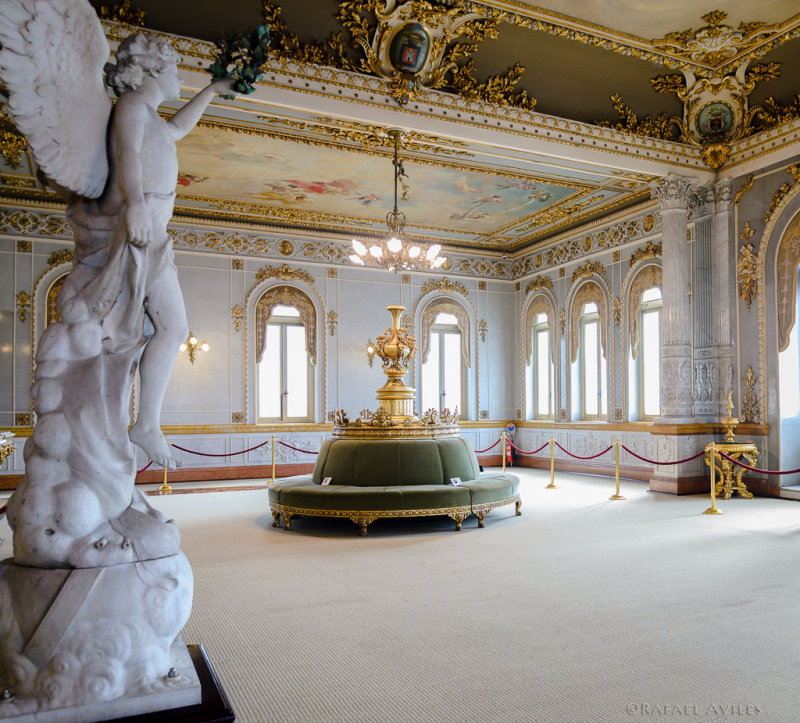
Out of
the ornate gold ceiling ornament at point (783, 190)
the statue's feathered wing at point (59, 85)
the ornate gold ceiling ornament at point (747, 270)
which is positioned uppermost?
the ornate gold ceiling ornament at point (783, 190)

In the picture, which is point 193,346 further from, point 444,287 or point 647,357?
point 647,357

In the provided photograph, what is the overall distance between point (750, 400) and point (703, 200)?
311cm

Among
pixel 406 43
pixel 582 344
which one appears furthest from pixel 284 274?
pixel 406 43

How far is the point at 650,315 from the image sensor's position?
11.7 meters

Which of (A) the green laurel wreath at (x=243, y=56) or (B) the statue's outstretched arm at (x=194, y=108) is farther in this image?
(B) the statue's outstretched arm at (x=194, y=108)

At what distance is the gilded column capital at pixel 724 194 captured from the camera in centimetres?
984

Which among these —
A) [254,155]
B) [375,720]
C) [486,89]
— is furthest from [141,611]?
[254,155]

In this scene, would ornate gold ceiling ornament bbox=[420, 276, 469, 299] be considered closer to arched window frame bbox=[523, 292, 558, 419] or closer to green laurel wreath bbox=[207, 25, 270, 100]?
arched window frame bbox=[523, 292, 558, 419]

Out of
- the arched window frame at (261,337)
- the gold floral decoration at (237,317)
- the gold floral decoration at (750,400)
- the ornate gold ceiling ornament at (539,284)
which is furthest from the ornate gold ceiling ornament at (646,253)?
the gold floral decoration at (237,317)

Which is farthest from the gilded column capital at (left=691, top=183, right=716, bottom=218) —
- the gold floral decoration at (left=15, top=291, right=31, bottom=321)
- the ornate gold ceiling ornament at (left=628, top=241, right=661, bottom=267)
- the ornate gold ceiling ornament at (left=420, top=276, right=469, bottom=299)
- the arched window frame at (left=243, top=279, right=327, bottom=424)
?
the gold floral decoration at (left=15, top=291, right=31, bottom=321)

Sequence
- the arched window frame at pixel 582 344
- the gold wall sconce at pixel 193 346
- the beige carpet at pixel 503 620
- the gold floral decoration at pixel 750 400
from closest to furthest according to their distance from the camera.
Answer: the beige carpet at pixel 503 620 → the gold floral decoration at pixel 750 400 → the gold wall sconce at pixel 193 346 → the arched window frame at pixel 582 344

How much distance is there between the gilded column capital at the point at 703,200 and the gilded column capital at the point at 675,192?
0.19m

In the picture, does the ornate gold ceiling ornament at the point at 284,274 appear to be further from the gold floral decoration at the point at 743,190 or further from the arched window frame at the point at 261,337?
the gold floral decoration at the point at 743,190

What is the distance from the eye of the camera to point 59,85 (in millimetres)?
2340
